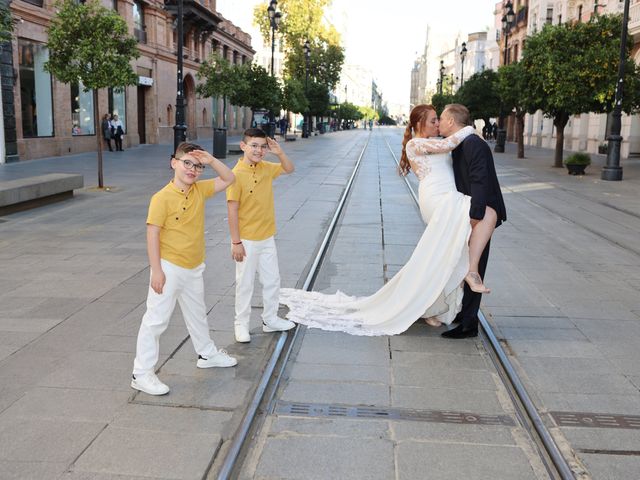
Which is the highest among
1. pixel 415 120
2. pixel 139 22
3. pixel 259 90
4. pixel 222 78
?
pixel 139 22

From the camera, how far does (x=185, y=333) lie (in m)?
5.39

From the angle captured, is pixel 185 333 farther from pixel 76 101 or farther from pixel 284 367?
pixel 76 101

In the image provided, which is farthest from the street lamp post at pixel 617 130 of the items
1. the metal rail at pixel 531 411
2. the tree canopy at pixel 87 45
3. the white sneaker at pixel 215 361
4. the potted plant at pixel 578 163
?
the white sneaker at pixel 215 361

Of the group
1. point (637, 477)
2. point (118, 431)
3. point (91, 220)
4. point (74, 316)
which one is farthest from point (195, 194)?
point (91, 220)

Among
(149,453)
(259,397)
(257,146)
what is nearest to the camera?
(149,453)

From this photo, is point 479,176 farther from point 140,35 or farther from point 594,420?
point 140,35

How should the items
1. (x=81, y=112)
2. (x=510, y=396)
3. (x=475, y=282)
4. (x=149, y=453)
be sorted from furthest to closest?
(x=81, y=112)
(x=475, y=282)
(x=510, y=396)
(x=149, y=453)

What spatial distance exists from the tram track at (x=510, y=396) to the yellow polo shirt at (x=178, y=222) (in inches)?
36.9

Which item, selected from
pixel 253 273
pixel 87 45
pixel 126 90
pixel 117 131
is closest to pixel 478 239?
pixel 253 273

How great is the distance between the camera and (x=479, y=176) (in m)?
5.11

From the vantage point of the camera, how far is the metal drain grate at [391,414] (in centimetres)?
390

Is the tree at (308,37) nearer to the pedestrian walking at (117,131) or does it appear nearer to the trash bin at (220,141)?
the pedestrian walking at (117,131)

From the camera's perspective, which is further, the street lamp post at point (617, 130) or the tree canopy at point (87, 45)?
the street lamp post at point (617, 130)

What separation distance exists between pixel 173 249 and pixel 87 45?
11954 millimetres
